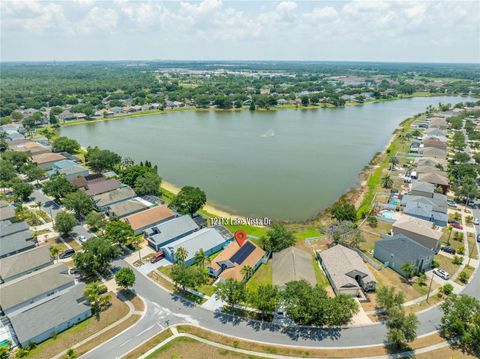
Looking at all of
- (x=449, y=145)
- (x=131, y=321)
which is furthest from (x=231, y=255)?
(x=449, y=145)

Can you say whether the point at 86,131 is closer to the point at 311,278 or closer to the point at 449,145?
the point at 311,278

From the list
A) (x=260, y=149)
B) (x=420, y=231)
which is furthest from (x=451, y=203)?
(x=260, y=149)

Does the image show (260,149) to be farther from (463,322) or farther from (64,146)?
(463,322)

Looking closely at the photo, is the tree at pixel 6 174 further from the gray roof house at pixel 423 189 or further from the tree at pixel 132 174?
the gray roof house at pixel 423 189

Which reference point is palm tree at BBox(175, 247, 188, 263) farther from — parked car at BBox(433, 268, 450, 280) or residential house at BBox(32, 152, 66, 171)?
residential house at BBox(32, 152, 66, 171)

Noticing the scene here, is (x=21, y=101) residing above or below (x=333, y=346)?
above

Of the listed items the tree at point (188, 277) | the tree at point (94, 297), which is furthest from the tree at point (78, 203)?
the tree at point (188, 277)

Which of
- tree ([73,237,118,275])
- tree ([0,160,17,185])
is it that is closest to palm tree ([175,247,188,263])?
tree ([73,237,118,275])
